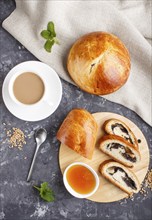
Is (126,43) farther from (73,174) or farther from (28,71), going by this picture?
(73,174)

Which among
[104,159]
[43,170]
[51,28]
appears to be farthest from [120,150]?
[51,28]

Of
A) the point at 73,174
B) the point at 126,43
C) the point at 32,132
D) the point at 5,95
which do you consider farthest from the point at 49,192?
the point at 126,43

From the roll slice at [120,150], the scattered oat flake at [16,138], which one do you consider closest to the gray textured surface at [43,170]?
the scattered oat flake at [16,138]

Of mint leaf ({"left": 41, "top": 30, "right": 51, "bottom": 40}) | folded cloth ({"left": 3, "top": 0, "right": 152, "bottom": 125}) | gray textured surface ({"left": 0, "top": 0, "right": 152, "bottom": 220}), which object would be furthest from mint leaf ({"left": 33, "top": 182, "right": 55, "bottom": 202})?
mint leaf ({"left": 41, "top": 30, "right": 51, "bottom": 40})

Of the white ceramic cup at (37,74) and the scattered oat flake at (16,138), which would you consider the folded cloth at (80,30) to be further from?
the scattered oat flake at (16,138)

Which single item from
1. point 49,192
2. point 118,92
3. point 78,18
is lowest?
point 49,192

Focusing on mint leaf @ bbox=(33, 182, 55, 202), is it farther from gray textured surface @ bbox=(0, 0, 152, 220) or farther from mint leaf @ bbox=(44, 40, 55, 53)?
mint leaf @ bbox=(44, 40, 55, 53)
